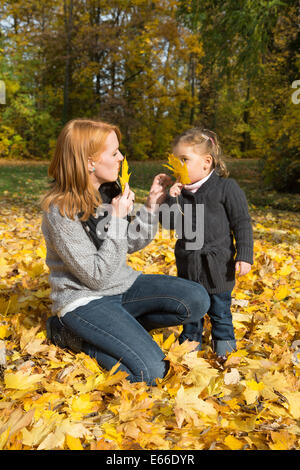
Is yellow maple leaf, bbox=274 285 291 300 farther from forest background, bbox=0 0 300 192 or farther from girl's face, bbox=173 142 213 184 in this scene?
forest background, bbox=0 0 300 192

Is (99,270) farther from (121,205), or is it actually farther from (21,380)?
(21,380)

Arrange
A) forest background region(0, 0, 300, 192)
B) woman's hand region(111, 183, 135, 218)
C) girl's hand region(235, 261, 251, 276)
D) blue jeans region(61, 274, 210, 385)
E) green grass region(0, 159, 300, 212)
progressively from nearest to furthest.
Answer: blue jeans region(61, 274, 210, 385) < woman's hand region(111, 183, 135, 218) < girl's hand region(235, 261, 251, 276) < green grass region(0, 159, 300, 212) < forest background region(0, 0, 300, 192)

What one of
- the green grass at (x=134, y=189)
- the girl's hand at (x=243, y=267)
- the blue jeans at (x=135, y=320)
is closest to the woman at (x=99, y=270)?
the blue jeans at (x=135, y=320)

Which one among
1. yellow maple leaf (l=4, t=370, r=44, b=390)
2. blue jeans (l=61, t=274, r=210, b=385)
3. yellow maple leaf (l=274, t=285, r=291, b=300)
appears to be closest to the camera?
yellow maple leaf (l=4, t=370, r=44, b=390)

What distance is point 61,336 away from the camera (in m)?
2.33

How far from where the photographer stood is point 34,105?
19797 millimetres

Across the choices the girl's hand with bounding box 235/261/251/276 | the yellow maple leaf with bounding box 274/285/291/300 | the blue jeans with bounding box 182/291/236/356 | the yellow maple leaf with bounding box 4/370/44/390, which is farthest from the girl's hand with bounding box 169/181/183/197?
the yellow maple leaf with bounding box 274/285/291/300

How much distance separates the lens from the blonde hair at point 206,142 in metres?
2.43

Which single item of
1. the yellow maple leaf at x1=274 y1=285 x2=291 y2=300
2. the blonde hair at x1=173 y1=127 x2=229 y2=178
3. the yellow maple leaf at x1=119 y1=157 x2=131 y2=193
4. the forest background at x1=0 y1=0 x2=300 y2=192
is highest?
the forest background at x1=0 y1=0 x2=300 y2=192

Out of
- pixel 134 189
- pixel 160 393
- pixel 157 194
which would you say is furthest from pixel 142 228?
pixel 134 189

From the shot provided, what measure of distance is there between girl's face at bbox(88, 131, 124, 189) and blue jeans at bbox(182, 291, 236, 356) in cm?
95

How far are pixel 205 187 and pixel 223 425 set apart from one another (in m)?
1.32

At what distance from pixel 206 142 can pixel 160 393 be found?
4.77ft

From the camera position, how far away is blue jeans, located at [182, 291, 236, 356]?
242 centimetres
